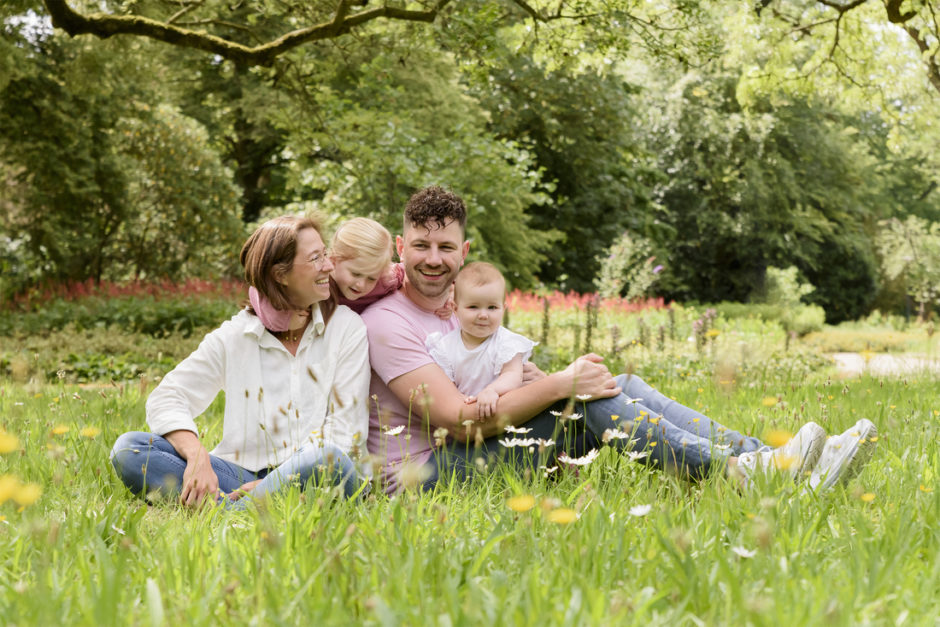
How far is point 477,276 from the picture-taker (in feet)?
10.6

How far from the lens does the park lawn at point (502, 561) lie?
1.51m

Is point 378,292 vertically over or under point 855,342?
over

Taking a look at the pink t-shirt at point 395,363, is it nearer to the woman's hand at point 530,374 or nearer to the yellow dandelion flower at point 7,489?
the woman's hand at point 530,374

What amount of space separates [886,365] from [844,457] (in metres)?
7.55

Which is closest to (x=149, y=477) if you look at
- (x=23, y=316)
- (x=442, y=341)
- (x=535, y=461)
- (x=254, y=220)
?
(x=442, y=341)

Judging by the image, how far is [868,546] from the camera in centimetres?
192

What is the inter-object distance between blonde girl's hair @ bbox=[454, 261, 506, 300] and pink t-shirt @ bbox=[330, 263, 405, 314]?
0.32 metres

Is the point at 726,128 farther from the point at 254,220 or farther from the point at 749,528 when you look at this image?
the point at 749,528

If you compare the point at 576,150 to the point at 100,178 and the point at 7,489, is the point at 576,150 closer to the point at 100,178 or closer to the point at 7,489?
the point at 100,178

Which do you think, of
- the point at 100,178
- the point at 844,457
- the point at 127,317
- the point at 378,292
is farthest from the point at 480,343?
the point at 100,178

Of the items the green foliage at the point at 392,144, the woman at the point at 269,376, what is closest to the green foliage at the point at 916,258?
the green foliage at the point at 392,144

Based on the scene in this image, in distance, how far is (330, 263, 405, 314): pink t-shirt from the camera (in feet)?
11.3

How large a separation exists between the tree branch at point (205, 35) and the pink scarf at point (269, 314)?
16.9ft

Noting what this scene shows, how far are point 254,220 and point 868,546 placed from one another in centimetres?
1779
